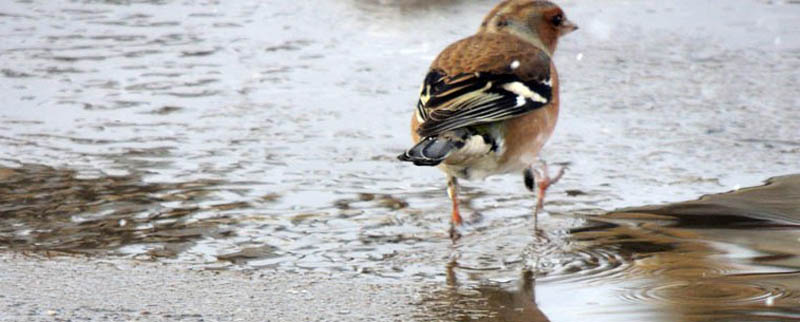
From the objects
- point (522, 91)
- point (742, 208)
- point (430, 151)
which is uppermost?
point (522, 91)

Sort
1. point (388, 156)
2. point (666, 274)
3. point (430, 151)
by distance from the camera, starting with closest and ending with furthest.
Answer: point (666, 274) → point (430, 151) → point (388, 156)

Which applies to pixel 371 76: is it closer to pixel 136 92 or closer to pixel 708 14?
pixel 136 92

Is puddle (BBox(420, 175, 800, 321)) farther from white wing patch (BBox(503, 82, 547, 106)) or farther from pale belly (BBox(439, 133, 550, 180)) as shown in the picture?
white wing patch (BBox(503, 82, 547, 106))

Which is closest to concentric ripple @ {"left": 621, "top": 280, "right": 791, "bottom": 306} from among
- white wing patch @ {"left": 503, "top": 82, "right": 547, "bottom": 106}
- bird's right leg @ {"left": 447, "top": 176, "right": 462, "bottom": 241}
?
bird's right leg @ {"left": 447, "top": 176, "right": 462, "bottom": 241}

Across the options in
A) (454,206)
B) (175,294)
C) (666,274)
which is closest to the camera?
(175,294)

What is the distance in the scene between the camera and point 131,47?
30.8 ft

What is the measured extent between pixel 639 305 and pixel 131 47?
588cm

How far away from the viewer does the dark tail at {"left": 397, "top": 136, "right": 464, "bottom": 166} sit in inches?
196

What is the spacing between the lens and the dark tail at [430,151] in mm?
4977

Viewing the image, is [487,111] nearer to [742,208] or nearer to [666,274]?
[666,274]

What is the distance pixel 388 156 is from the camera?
6.79 metres

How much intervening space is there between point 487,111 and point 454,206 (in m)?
0.48

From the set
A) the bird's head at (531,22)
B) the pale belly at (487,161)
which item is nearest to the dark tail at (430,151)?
the pale belly at (487,161)

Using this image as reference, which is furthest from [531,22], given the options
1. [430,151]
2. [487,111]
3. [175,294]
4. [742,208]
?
[175,294]
